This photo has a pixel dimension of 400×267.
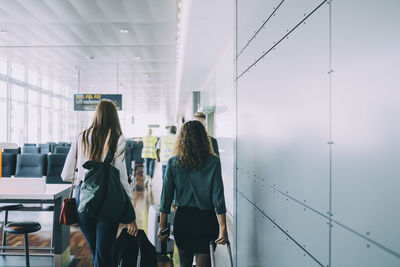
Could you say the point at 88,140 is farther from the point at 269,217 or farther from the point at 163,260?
the point at 163,260

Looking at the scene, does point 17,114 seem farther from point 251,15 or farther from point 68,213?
point 251,15

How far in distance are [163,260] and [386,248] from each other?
270 centimetres

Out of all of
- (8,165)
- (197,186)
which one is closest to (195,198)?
→ (197,186)

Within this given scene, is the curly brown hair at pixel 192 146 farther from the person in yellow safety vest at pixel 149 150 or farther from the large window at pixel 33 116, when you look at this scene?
the large window at pixel 33 116

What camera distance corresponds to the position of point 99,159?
1.86m

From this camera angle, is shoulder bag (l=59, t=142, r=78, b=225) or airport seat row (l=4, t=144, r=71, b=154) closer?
shoulder bag (l=59, t=142, r=78, b=225)

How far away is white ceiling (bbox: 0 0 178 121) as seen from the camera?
200 inches

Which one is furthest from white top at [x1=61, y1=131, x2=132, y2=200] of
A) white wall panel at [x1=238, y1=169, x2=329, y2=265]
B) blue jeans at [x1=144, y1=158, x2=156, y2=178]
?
blue jeans at [x1=144, y1=158, x2=156, y2=178]

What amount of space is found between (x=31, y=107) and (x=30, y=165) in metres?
7.80

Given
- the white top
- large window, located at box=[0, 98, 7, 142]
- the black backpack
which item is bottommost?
the black backpack

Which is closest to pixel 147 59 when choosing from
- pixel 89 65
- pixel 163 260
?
pixel 89 65

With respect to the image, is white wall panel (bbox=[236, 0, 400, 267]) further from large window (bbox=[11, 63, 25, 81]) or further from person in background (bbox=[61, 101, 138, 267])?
large window (bbox=[11, 63, 25, 81])

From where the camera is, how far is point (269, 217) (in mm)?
1774

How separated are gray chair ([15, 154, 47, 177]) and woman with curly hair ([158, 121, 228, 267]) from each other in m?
3.30
